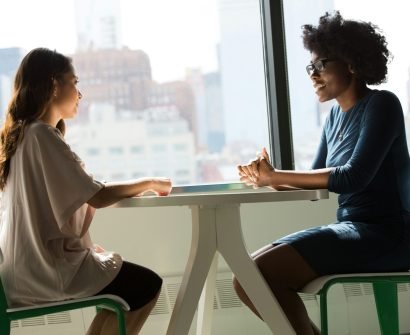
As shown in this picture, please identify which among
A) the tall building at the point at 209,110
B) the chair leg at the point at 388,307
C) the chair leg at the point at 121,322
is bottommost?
the chair leg at the point at 388,307

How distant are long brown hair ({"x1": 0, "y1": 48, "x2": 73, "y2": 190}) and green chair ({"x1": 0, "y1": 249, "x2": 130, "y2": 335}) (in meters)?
0.34

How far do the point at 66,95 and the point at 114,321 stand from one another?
0.74m

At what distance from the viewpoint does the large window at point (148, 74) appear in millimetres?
3564

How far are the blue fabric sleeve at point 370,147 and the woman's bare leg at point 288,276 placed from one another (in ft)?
0.91

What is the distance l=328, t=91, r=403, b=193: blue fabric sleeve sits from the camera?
248 cm

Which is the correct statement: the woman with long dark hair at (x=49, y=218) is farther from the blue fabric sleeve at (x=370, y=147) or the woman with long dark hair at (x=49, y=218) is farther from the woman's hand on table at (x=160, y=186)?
the blue fabric sleeve at (x=370, y=147)

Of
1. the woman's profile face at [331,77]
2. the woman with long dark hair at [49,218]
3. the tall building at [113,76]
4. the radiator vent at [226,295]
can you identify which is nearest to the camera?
the woman with long dark hair at [49,218]

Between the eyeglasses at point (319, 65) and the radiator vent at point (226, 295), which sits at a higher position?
the eyeglasses at point (319, 65)

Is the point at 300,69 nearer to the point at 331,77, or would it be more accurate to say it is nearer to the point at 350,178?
the point at 331,77

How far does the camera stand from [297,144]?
3.82 metres

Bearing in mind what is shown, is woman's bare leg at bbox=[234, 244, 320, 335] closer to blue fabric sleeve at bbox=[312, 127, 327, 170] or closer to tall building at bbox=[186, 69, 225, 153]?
blue fabric sleeve at bbox=[312, 127, 327, 170]

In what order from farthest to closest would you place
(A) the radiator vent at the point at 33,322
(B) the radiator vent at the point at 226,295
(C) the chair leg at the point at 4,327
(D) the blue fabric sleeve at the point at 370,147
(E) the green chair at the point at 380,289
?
(B) the radiator vent at the point at 226,295
(A) the radiator vent at the point at 33,322
(D) the blue fabric sleeve at the point at 370,147
(E) the green chair at the point at 380,289
(C) the chair leg at the point at 4,327

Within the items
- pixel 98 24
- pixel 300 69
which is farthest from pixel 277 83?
pixel 98 24

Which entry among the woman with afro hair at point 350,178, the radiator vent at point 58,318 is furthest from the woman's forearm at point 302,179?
the radiator vent at point 58,318
